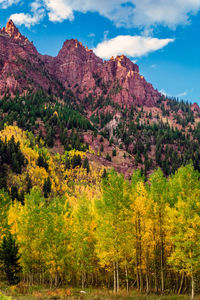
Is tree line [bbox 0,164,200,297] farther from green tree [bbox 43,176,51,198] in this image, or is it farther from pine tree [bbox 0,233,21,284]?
green tree [bbox 43,176,51,198]

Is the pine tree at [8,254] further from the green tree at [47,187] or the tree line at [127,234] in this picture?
the green tree at [47,187]

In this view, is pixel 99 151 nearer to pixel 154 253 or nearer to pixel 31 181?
pixel 31 181

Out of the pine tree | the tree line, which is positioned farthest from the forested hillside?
the pine tree

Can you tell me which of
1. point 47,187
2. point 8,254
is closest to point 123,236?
point 8,254

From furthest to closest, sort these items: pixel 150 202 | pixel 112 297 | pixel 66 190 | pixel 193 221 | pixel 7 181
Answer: pixel 66 190 → pixel 7 181 → pixel 150 202 → pixel 112 297 → pixel 193 221

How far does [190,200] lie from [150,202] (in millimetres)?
4930

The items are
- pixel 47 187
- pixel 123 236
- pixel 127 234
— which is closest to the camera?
pixel 123 236

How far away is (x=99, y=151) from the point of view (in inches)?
5979

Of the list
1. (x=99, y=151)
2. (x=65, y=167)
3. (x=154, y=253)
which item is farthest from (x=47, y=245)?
(x=99, y=151)

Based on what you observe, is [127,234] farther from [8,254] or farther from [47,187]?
[47,187]

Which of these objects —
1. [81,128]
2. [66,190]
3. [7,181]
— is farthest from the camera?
[81,128]

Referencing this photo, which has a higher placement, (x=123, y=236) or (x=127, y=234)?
(x=127, y=234)

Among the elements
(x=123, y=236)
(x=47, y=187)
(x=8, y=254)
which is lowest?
(x=8, y=254)

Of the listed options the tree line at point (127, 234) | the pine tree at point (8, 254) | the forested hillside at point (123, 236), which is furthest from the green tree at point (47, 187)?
the pine tree at point (8, 254)
